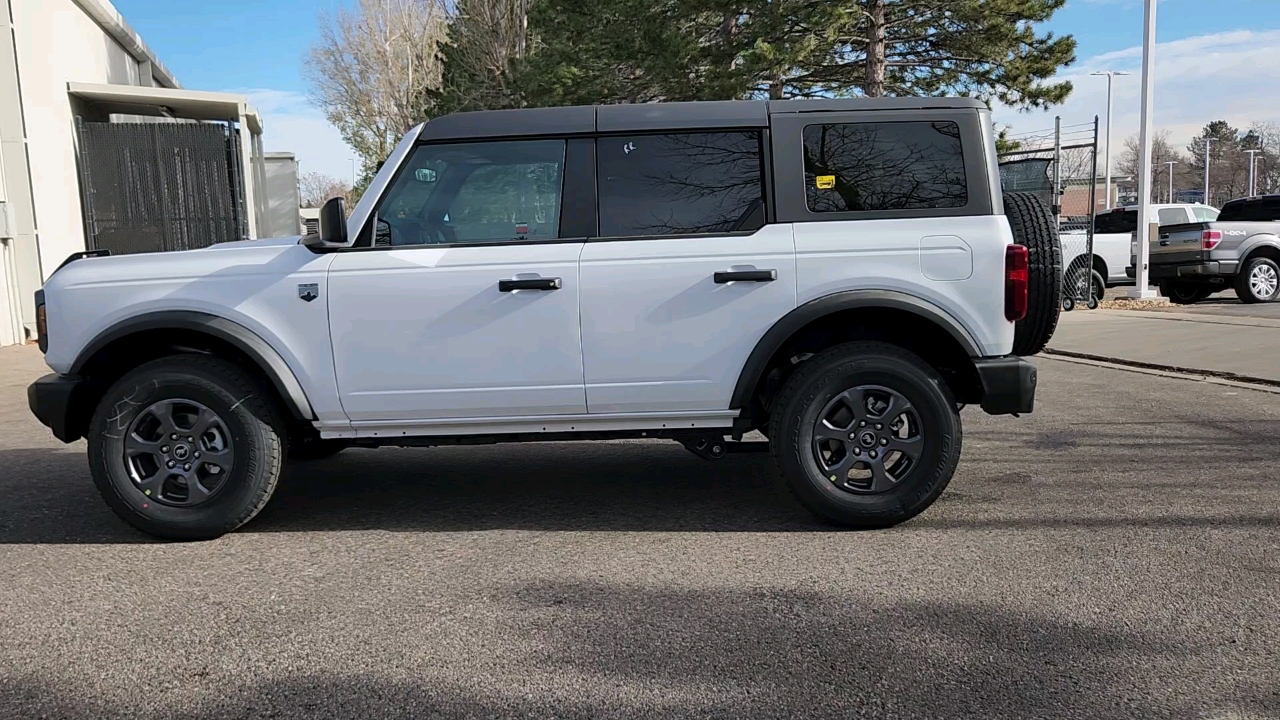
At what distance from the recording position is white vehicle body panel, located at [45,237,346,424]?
454 centimetres

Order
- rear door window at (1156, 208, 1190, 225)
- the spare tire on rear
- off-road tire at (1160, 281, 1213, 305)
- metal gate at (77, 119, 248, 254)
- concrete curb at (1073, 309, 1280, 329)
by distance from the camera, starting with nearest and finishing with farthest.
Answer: the spare tire on rear
concrete curb at (1073, 309, 1280, 329)
metal gate at (77, 119, 248, 254)
off-road tire at (1160, 281, 1213, 305)
rear door window at (1156, 208, 1190, 225)

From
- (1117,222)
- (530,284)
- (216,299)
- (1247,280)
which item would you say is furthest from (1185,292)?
(216,299)

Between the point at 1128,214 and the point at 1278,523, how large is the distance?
17572mm

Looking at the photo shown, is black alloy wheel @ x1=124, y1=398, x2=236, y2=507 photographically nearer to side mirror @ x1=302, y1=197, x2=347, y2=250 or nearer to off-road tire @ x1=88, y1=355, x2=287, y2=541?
off-road tire @ x1=88, y1=355, x2=287, y2=541

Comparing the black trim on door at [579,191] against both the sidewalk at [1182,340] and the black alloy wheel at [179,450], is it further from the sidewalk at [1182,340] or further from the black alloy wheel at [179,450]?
the sidewalk at [1182,340]

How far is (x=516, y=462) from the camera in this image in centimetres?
631

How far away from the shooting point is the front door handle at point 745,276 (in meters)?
4.49

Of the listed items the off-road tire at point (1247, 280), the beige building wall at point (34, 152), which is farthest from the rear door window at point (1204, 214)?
the beige building wall at point (34, 152)

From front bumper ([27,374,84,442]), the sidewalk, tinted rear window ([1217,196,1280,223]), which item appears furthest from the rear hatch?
front bumper ([27,374,84,442])

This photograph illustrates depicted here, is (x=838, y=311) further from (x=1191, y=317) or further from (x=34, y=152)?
(x=34, y=152)

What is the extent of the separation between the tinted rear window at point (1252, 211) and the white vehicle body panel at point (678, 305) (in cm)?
1624

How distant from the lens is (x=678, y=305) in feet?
14.8

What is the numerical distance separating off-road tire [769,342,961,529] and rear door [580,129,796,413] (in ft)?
0.97

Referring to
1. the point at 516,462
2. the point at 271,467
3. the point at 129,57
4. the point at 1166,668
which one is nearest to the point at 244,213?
the point at 129,57
